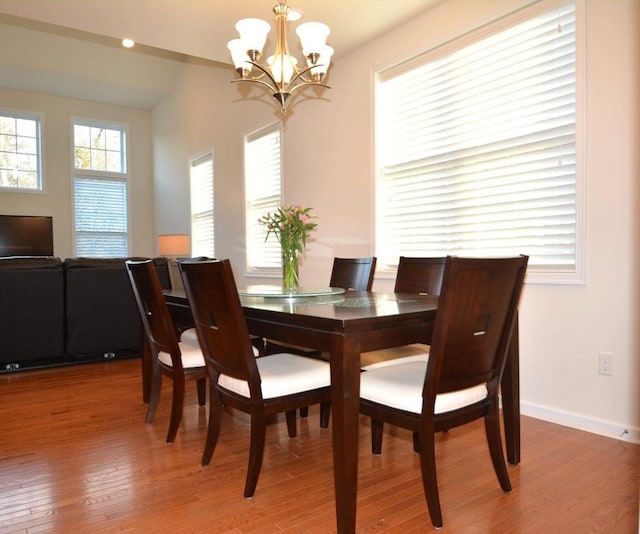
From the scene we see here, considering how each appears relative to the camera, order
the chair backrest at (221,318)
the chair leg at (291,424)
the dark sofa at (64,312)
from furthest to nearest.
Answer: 1. the dark sofa at (64,312)
2. the chair leg at (291,424)
3. the chair backrest at (221,318)

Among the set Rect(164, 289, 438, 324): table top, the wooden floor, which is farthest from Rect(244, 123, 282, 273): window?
Rect(164, 289, 438, 324): table top

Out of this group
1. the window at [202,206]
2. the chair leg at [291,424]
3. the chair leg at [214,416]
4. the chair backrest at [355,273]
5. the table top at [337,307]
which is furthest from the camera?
the window at [202,206]

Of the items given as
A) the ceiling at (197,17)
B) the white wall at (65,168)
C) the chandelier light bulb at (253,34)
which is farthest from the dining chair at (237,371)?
the white wall at (65,168)

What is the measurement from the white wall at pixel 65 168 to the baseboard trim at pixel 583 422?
7.21 metres

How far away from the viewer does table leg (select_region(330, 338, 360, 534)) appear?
1547 mm

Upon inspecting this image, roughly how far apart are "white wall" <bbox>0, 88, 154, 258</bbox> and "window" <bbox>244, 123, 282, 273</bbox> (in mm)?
3438

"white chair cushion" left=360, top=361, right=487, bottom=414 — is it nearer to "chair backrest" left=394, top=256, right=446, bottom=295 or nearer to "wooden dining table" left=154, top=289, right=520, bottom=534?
"wooden dining table" left=154, top=289, right=520, bottom=534

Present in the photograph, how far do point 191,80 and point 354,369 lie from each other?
653 cm

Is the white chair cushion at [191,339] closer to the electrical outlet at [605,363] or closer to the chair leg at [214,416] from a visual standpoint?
the chair leg at [214,416]

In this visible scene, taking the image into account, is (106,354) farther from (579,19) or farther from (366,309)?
(579,19)

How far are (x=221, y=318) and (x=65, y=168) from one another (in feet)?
23.6

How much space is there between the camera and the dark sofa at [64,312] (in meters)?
3.92

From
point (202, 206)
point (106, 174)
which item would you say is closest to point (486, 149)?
point (202, 206)

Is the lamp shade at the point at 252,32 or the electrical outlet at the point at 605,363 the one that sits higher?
the lamp shade at the point at 252,32
